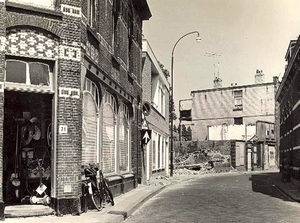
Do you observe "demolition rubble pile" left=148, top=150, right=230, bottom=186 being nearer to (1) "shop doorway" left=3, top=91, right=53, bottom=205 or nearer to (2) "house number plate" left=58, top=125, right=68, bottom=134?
(1) "shop doorway" left=3, top=91, right=53, bottom=205

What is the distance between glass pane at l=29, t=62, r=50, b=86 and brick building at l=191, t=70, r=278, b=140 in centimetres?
4538

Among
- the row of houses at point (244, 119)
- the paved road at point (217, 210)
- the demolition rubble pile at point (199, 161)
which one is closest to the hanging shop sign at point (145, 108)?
the paved road at point (217, 210)

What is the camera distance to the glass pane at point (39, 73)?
10906mm

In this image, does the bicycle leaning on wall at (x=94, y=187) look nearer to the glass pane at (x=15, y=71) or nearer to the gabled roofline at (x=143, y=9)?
the glass pane at (x=15, y=71)

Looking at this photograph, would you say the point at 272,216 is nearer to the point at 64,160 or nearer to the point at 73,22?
the point at 64,160

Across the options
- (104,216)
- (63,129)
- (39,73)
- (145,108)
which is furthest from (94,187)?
(145,108)

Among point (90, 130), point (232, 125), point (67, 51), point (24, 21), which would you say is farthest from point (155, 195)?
point (232, 125)

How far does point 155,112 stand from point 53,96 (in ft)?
54.7

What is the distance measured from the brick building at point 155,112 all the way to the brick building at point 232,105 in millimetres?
23409

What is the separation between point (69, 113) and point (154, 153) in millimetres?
16752

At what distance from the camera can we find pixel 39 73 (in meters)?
11.1

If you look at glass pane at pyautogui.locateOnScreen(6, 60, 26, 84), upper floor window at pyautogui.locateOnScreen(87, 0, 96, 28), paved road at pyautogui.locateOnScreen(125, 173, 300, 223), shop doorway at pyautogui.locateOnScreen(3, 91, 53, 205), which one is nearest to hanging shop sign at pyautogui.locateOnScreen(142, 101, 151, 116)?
paved road at pyautogui.locateOnScreen(125, 173, 300, 223)

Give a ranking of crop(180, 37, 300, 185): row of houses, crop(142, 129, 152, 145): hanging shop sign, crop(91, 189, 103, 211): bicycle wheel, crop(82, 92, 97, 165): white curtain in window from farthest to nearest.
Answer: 1. crop(180, 37, 300, 185): row of houses
2. crop(142, 129, 152, 145): hanging shop sign
3. crop(82, 92, 97, 165): white curtain in window
4. crop(91, 189, 103, 211): bicycle wheel

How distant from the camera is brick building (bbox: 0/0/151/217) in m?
10.7
